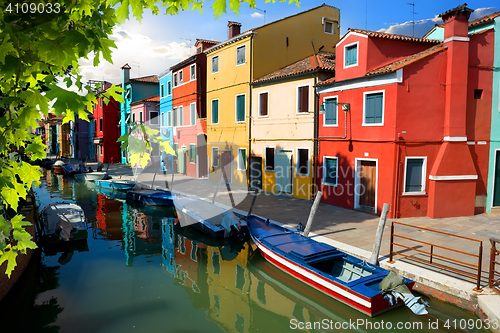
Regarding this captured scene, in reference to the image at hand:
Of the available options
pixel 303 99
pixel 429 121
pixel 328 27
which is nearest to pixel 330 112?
pixel 303 99

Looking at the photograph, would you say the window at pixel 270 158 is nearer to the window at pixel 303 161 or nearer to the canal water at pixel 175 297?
the window at pixel 303 161

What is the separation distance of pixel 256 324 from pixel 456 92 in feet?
40.0

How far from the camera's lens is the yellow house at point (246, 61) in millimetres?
21406

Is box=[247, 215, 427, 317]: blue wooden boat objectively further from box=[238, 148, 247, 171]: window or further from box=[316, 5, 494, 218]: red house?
box=[238, 148, 247, 171]: window

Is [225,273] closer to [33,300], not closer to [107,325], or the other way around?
[107,325]

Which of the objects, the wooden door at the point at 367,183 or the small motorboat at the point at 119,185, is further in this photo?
the small motorboat at the point at 119,185

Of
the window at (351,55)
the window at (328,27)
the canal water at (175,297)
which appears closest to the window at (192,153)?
the window at (328,27)

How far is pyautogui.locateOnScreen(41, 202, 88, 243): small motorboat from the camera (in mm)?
13047

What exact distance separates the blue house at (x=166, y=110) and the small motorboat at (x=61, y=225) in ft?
58.2

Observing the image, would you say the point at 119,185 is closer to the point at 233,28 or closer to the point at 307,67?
the point at 233,28

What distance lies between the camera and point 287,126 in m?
19.2

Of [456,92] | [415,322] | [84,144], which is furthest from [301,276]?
[84,144]

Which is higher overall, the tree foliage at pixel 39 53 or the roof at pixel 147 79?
the roof at pixel 147 79

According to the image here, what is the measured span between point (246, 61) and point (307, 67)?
455 cm
